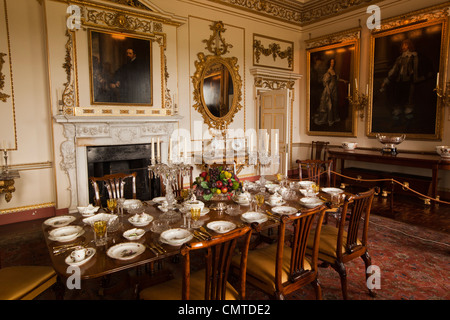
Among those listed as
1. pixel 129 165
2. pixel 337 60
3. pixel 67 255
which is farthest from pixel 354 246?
pixel 337 60

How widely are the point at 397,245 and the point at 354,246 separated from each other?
54.3 inches

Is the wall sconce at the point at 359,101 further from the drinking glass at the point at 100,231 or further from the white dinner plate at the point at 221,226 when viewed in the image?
the drinking glass at the point at 100,231

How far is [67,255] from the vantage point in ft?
6.06

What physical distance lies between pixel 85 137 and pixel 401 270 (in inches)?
178

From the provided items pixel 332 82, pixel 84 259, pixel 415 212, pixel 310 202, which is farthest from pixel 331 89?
pixel 84 259

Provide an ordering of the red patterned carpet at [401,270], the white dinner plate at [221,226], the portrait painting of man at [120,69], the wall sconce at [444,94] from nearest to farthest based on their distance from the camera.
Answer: the white dinner plate at [221,226] < the red patterned carpet at [401,270] < the portrait painting of man at [120,69] < the wall sconce at [444,94]

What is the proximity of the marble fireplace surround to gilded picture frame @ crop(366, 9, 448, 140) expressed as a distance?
4.54 metres

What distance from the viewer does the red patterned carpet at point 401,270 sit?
2.61 m

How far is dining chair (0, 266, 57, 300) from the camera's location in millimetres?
1956

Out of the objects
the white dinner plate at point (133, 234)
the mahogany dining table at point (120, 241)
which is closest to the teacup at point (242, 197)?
the mahogany dining table at point (120, 241)

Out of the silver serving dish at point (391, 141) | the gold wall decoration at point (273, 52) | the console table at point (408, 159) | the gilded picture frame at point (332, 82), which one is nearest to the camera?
the console table at point (408, 159)

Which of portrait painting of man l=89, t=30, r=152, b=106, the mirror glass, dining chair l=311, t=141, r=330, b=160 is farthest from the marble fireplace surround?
dining chair l=311, t=141, r=330, b=160

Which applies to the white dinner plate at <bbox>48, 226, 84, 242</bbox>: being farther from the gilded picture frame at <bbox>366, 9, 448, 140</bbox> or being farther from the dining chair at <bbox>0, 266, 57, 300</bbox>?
the gilded picture frame at <bbox>366, 9, 448, 140</bbox>

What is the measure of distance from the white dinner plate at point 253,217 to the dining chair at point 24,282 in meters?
1.49
